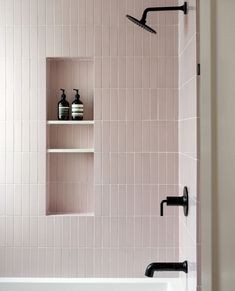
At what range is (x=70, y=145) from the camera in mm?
2889

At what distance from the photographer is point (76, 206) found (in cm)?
288

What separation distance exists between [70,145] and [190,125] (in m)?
0.97

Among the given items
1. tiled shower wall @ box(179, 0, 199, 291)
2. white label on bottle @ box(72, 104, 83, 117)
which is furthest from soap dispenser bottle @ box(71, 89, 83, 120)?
tiled shower wall @ box(179, 0, 199, 291)

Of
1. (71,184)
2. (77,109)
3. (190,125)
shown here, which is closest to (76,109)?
(77,109)

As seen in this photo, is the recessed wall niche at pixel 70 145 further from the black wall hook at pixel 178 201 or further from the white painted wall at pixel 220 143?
the white painted wall at pixel 220 143

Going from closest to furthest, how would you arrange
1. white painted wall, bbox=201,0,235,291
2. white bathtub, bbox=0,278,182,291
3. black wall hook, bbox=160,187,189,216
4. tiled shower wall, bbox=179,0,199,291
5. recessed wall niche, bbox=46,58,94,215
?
white painted wall, bbox=201,0,235,291, tiled shower wall, bbox=179,0,199,291, black wall hook, bbox=160,187,189,216, white bathtub, bbox=0,278,182,291, recessed wall niche, bbox=46,58,94,215

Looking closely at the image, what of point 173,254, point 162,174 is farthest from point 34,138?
point 173,254

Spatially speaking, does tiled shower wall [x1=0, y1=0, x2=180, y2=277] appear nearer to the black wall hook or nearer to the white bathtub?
the white bathtub

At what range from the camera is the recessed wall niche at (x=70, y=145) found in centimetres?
288

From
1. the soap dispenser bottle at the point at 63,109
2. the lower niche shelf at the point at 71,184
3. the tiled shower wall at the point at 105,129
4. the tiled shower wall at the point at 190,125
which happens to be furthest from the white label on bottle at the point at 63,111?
the tiled shower wall at the point at 190,125

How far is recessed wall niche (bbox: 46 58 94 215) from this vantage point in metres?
2.88

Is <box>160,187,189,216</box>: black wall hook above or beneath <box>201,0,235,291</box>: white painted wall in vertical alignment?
beneath

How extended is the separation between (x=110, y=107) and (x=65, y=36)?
50 cm

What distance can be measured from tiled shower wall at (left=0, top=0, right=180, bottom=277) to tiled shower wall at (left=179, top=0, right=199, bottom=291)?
19 centimetres
